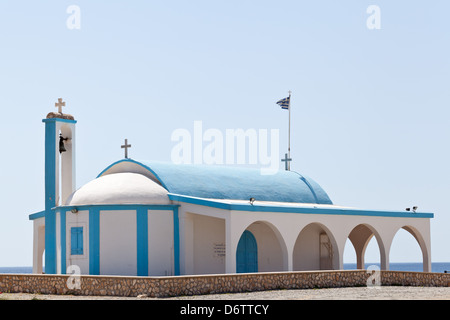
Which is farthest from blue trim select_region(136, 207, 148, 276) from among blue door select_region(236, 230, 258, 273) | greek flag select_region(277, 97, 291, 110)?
greek flag select_region(277, 97, 291, 110)

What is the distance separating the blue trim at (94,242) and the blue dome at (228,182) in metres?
3.05

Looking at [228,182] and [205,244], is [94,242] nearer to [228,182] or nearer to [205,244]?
[205,244]

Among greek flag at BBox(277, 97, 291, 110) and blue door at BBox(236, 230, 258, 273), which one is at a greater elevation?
greek flag at BBox(277, 97, 291, 110)

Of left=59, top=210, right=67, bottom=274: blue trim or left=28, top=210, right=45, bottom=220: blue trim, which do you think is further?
left=28, top=210, right=45, bottom=220: blue trim

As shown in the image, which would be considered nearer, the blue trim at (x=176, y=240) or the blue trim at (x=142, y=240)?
the blue trim at (x=142, y=240)

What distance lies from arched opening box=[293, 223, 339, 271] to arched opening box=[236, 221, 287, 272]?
1.38m

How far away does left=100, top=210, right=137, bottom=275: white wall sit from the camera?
98.5 feet

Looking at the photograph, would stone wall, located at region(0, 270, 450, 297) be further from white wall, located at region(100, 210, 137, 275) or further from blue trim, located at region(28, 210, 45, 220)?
blue trim, located at region(28, 210, 45, 220)

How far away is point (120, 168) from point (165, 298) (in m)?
9.73

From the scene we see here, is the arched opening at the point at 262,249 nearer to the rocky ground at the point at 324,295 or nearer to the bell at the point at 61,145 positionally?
the rocky ground at the point at 324,295

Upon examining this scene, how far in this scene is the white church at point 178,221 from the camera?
3009cm

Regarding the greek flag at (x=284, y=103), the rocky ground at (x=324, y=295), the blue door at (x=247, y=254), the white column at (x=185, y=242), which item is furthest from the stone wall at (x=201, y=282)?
the greek flag at (x=284, y=103)

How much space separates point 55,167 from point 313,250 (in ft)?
38.4
